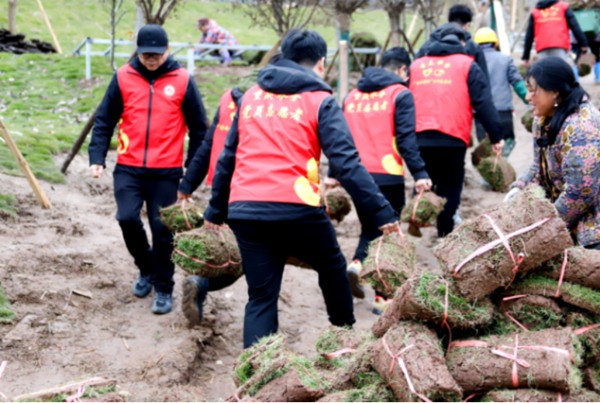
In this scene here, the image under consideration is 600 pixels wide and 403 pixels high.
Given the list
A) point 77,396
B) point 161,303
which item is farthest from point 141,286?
point 77,396

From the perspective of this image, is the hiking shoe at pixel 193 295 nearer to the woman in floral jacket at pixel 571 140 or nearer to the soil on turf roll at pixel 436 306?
the soil on turf roll at pixel 436 306

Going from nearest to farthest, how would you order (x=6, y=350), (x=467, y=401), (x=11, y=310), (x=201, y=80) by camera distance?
(x=467, y=401), (x=6, y=350), (x=11, y=310), (x=201, y=80)

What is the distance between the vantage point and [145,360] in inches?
227

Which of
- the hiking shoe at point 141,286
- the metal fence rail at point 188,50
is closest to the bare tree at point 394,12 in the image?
the metal fence rail at point 188,50

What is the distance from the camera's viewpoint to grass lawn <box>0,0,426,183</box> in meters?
10.6

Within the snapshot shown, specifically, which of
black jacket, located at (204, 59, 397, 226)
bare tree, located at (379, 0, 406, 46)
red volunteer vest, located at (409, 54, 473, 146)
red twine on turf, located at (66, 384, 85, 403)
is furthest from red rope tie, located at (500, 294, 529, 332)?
bare tree, located at (379, 0, 406, 46)

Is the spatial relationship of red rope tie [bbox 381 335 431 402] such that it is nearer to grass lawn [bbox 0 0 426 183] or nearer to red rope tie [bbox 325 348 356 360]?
red rope tie [bbox 325 348 356 360]

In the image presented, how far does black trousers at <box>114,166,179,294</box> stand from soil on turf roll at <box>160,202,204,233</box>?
224 millimetres

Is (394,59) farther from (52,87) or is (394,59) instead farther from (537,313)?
(52,87)

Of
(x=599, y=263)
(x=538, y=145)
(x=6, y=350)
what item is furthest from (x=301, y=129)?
(x=6, y=350)

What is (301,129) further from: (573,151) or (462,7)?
(462,7)

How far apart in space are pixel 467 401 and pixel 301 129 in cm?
195

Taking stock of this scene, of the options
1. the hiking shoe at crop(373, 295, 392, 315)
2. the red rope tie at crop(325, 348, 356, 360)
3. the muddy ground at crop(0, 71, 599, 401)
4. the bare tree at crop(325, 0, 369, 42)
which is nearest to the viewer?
the red rope tie at crop(325, 348, 356, 360)

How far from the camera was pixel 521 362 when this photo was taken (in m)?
3.45
